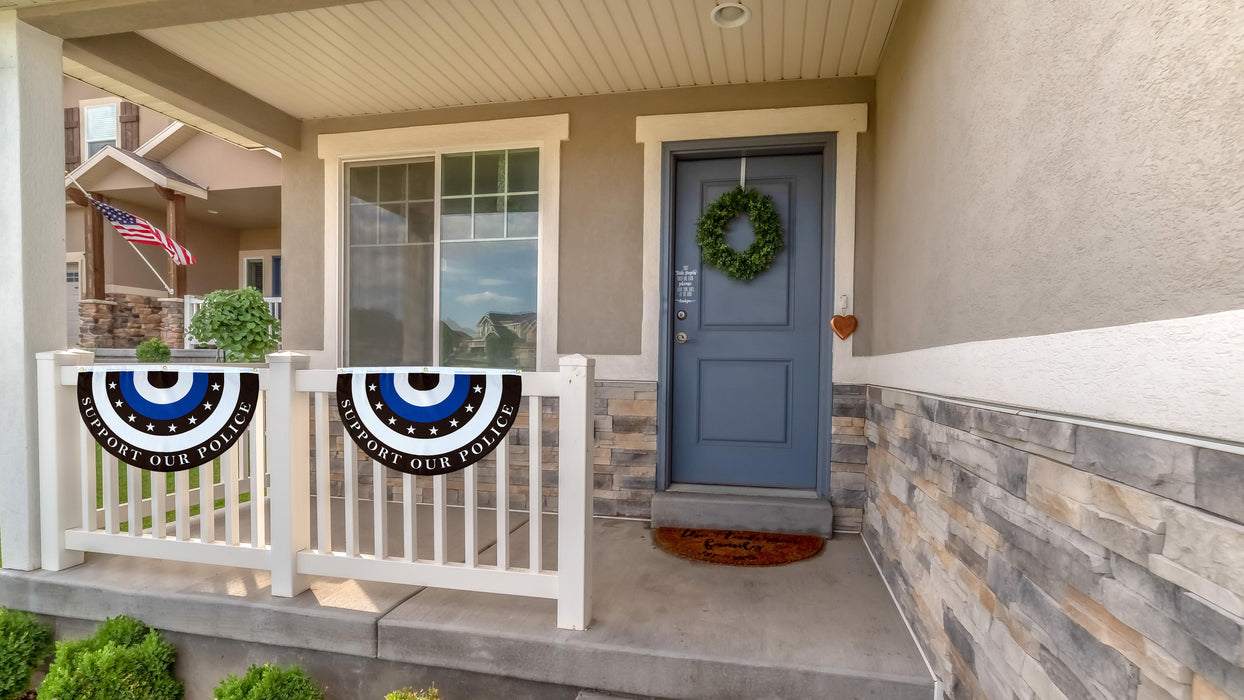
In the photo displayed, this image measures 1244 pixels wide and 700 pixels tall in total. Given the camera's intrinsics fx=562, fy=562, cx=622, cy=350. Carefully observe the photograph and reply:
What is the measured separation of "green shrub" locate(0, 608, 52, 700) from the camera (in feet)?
6.93

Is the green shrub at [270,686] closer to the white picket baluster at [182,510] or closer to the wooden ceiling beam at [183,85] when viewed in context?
the white picket baluster at [182,510]

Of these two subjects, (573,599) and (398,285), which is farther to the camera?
(398,285)

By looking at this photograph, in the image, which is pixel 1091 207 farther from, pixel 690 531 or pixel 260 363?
pixel 260 363

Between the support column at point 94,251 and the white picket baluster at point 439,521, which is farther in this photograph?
the support column at point 94,251

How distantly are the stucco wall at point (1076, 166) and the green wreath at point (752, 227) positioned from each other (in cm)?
109

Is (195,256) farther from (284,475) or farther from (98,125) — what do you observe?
(284,475)

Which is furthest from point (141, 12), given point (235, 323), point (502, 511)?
point (502, 511)

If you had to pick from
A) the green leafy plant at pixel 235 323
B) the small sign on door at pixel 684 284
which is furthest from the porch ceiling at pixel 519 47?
the green leafy plant at pixel 235 323

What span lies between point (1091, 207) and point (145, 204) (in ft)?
38.2

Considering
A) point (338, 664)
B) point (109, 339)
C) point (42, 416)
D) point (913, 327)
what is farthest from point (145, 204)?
point (913, 327)

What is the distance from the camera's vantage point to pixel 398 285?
3697 millimetres

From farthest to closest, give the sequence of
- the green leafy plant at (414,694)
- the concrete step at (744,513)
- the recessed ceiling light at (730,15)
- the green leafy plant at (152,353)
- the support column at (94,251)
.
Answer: the support column at (94,251), the green leafy plant at (152,353), the concrete step at (744,513), the recessed ceiling light at (730,15), the green leafy plant at (414,694)

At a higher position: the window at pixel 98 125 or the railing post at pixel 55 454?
the window at pixel 98 125

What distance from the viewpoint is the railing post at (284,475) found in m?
2.07
